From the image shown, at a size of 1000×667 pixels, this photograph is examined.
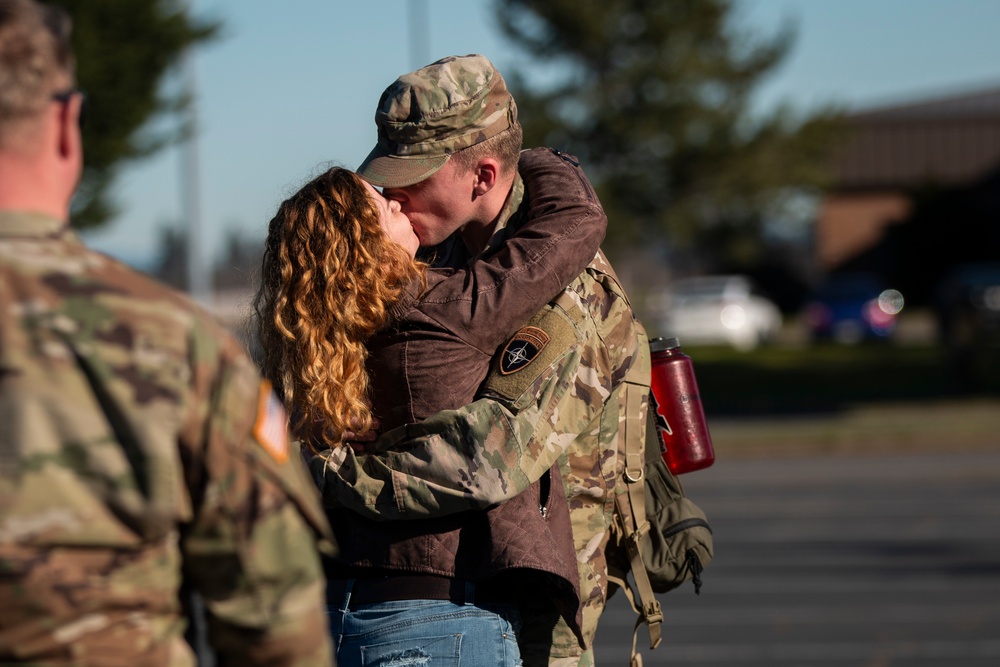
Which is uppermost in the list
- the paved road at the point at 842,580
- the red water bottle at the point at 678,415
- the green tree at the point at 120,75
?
the red water bottle at the point at 678,415

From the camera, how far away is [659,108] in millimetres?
43375

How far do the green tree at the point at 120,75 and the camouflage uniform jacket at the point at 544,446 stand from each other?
16699 mm

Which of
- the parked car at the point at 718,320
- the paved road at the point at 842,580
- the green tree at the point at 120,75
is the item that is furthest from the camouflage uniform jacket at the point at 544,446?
the parked car at the point at 718,320

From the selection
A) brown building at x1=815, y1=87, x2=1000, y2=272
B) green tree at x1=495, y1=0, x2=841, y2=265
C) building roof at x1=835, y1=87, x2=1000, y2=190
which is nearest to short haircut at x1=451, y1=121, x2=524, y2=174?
green tree at x1=495, y1=0, x2=841, y2=265

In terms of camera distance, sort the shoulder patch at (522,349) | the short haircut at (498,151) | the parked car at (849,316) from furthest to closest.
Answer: the parked car at (849,316) < the short haircut at (498,151) < the shoulder patch at (522,349)

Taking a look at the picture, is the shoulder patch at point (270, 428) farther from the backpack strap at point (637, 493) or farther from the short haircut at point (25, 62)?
the backpack strap at point (637, 493)

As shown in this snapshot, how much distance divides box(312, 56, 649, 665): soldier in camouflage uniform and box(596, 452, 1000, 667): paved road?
448 cm

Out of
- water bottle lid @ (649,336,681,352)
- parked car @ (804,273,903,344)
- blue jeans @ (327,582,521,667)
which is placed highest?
water bottle lid @ (649,336,681,352)

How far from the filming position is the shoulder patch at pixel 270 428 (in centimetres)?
179

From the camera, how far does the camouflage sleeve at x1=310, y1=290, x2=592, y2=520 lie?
2.46 metres

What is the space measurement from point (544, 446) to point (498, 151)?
622 mm

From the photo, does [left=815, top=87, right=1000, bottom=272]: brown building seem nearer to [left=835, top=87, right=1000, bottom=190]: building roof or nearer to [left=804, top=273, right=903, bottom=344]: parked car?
[left=835, top=87, right=1000, bottom=190]: building roof

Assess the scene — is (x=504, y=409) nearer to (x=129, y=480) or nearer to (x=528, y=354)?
(x=528, y=354)

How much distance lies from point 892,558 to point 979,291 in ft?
41.1
